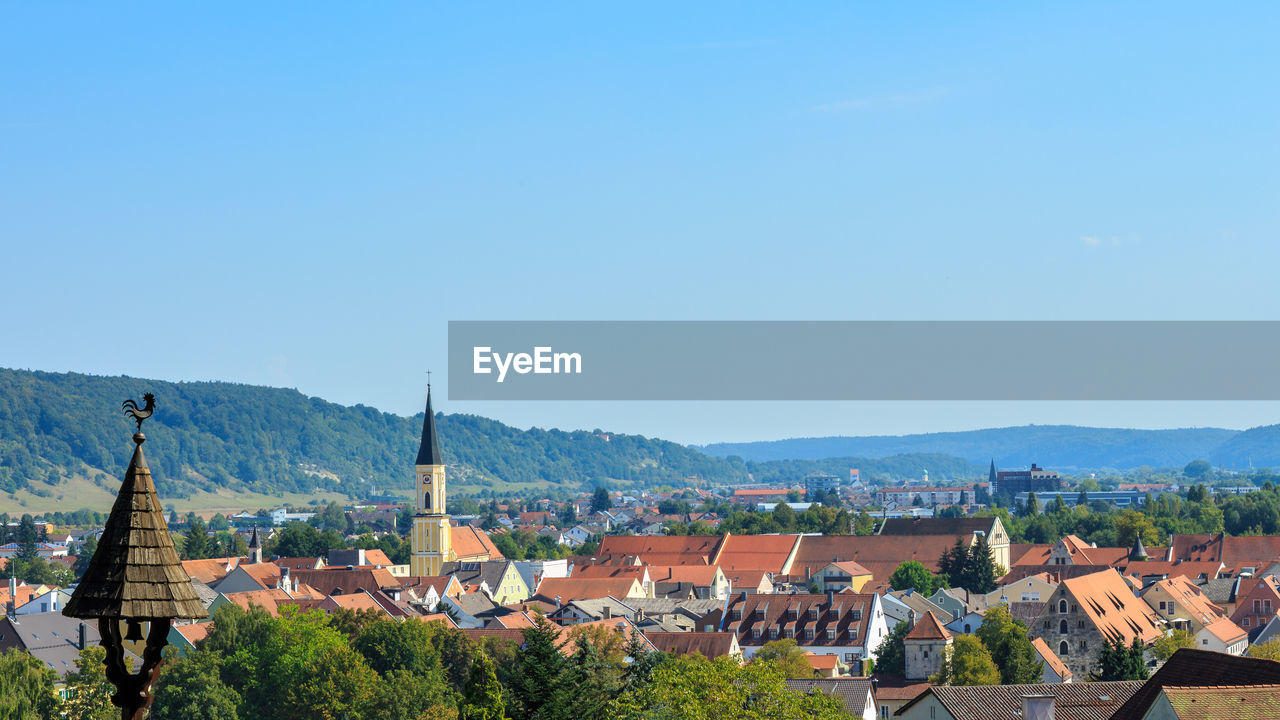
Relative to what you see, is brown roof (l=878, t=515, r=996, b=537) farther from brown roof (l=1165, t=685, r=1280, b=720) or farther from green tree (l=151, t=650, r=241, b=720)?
brown roof (l=1165, t=685, r=1280, b=720)

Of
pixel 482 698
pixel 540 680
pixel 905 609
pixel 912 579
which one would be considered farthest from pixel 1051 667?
pixel 912 579

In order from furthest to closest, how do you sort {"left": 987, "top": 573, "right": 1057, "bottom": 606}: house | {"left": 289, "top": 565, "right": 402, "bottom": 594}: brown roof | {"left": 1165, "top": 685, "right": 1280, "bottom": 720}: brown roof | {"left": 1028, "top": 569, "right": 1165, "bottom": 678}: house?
→ 1. {"left": 289, "top": 565, "right": 402, "bottom": 594}: brown roof
2. {"left": 987, "top": 573, "right": 1057, "bottom": 606}: house
3. {"left": 1028, "top": 569, "right": 1165, "bottom": 678}: house
4. {"left": 1165, "top": 685, "right": 1280, "bottom": 720}: brown roof

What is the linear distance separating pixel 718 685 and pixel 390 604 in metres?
60.4

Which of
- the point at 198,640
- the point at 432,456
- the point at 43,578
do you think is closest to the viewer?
the point at 198,640

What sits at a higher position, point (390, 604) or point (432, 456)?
point (432, 456)

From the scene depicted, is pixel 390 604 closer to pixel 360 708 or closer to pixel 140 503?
pixel 360 708

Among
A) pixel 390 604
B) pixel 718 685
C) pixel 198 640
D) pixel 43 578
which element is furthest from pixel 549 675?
pixel 43 578

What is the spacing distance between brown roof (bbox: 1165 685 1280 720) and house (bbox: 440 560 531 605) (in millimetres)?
97324

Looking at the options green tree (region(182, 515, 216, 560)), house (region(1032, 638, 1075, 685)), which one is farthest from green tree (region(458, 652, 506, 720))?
green tree (region(182, 515, 216, 560))

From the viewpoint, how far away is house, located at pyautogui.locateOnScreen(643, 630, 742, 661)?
76.5 m

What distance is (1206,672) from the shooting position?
33.0 m

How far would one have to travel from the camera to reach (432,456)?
136 meters

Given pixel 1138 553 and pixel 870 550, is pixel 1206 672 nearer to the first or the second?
pixel 1138 553

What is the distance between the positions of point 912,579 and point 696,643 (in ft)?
157
